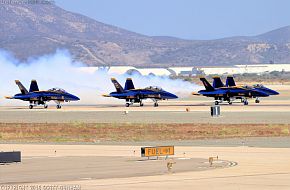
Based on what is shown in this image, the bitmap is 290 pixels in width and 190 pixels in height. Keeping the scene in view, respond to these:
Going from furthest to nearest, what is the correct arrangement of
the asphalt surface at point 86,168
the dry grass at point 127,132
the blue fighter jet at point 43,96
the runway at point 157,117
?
the blue fighter jet at point 43,96, the runway at point 157,117, the dry grass at point 127,132, the asphalt surface at point 86,168

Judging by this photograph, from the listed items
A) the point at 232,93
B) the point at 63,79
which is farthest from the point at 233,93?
the point at 63,79

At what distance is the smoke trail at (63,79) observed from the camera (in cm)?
14025

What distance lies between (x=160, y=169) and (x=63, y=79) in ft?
340

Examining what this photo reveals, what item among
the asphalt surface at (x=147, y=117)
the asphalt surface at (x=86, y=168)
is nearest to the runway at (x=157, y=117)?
the asphalt surface at (x=147, y=117)

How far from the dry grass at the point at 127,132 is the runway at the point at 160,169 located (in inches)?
334

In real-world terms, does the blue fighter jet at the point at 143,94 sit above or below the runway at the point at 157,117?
above

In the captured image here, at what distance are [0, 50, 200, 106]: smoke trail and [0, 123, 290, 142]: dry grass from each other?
57327 millimetres

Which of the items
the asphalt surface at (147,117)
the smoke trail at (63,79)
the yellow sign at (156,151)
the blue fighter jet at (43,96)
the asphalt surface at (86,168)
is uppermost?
the smoke trail at (63,79)

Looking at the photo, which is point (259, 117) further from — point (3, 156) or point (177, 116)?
point (3, 156)

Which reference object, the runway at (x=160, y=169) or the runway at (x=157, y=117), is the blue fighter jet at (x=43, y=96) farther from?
the runway at (x=160, y=169)

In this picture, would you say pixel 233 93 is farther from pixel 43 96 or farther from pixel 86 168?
pixel 86 168

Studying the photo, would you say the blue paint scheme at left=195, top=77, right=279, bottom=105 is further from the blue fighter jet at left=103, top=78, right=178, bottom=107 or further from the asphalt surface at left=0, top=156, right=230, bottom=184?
the asphalt surface at left=0, top=156, right=230, bottom=184

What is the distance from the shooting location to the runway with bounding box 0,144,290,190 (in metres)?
38.5

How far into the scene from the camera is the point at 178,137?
2618 inches
